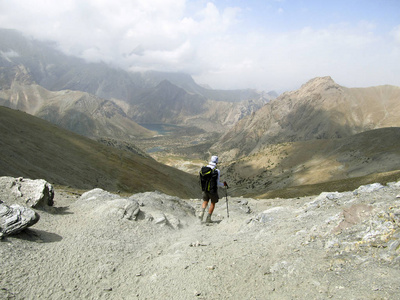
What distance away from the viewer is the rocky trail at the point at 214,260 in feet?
20.3

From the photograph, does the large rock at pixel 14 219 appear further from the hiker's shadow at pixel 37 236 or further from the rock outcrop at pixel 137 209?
the rock outcrop at pixel 137 209

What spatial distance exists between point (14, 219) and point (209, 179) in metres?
7.50

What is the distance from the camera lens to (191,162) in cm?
15738

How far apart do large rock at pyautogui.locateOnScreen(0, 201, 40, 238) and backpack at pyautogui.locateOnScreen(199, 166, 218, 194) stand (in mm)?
6691

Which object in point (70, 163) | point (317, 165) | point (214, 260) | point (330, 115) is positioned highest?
point (330, 115)

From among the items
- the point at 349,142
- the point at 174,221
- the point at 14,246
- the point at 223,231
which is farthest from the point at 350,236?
the point at 349,142

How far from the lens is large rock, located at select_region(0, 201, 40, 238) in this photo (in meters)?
8.62

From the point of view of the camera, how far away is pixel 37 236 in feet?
31.1

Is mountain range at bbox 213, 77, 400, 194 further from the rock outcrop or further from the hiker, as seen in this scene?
the hiker

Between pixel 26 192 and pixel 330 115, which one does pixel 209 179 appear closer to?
pixel 26 192

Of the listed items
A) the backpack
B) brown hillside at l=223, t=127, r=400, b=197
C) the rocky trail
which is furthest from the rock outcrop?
brown hillside at l=223, t=127, r=400, b=197

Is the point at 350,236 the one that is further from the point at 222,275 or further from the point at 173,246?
the point at 173,246

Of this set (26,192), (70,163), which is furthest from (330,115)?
(26,192)

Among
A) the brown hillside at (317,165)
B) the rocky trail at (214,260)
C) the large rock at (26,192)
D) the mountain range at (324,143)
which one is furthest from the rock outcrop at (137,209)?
the mountain range at (324,143)
